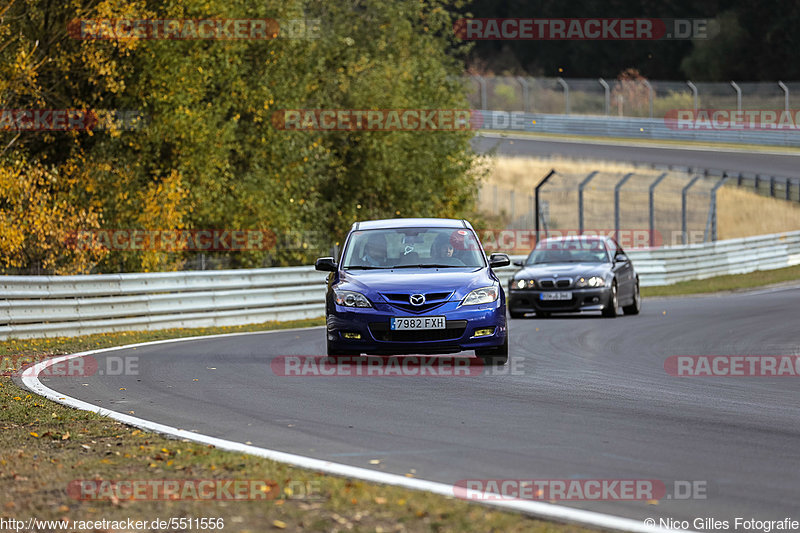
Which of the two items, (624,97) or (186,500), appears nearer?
(186,500)

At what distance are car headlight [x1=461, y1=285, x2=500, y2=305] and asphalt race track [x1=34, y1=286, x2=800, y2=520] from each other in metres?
0.80

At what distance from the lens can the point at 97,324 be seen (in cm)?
1886

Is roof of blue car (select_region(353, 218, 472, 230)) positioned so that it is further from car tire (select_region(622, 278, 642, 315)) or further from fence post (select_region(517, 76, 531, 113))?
fence post (select_region(517, 76, 531, 113))

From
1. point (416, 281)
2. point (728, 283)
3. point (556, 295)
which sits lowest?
point (728, 283)

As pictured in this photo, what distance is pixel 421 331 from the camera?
39.4 ft

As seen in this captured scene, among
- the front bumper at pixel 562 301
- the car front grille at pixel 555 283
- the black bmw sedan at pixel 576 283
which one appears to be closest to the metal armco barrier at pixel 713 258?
the black bmw sedan at pixel 576 283

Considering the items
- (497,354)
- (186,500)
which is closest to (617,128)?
(497,354)

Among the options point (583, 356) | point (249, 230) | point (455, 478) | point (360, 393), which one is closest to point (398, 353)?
point (360, 393)

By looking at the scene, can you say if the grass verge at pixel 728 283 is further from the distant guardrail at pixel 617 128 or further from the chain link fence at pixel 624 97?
the distant guardrail at pixel 617 128

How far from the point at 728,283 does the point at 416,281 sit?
2024 centimetres

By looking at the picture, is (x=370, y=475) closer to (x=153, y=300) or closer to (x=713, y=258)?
(x=153, y=300)

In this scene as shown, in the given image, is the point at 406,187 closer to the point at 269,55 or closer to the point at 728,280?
the point at 269,55

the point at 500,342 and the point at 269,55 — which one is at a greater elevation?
the point at 269,55

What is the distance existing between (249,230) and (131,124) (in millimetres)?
4464
